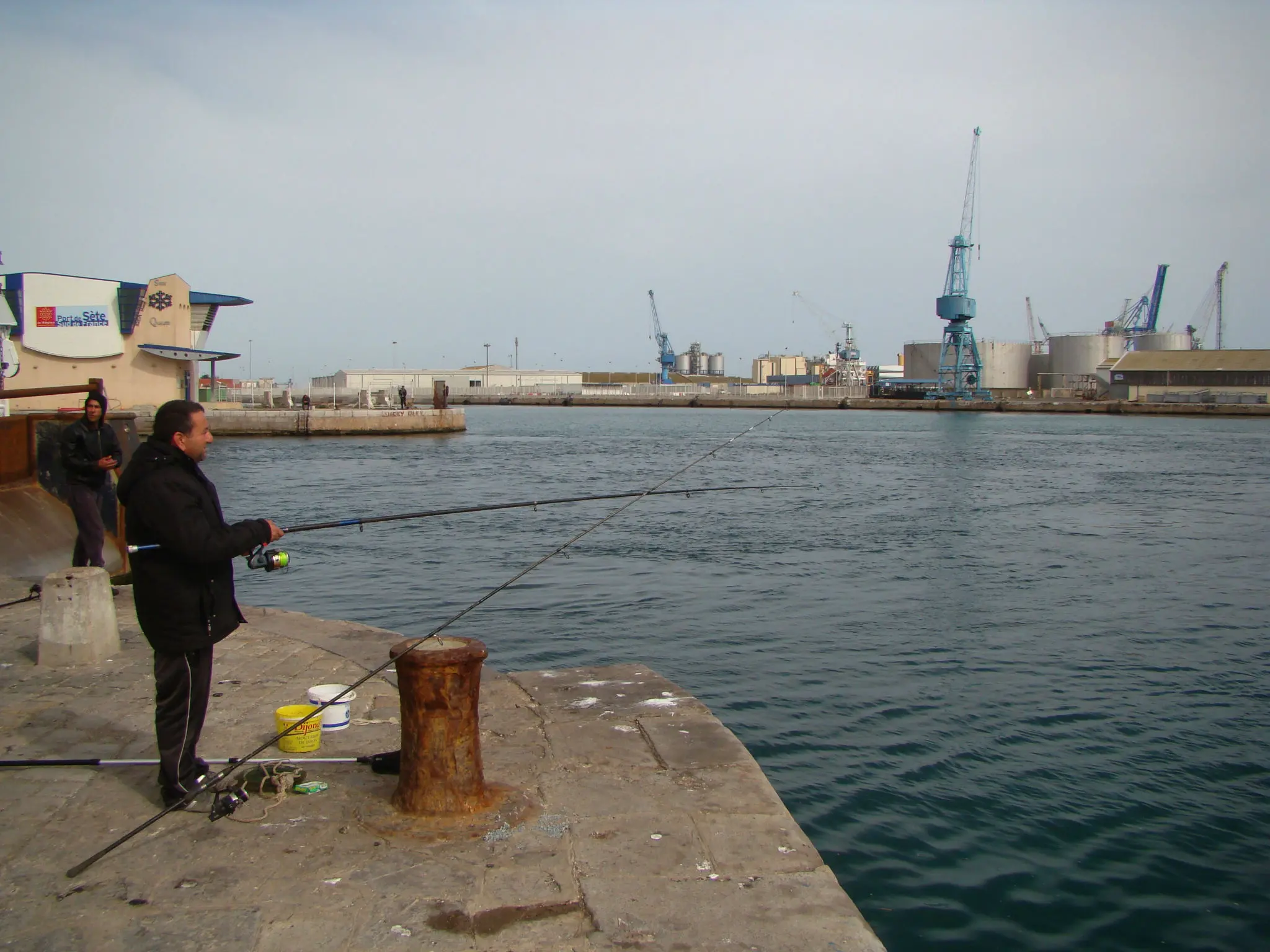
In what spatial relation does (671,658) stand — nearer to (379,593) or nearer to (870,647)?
(870,647)

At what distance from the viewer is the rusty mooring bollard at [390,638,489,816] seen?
4.23m

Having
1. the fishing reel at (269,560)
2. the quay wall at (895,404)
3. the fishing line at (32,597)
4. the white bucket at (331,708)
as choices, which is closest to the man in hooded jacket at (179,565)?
the fishing reel at (269,560)

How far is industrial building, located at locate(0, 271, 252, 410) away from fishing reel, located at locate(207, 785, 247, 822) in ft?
125

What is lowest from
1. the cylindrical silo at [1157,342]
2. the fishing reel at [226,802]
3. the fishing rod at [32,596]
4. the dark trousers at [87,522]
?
the fishing reel at [226,802]

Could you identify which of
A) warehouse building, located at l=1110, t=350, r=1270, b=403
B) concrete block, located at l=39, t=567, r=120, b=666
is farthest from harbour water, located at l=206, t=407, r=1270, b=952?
warehouse building, located at l=1110, t=350, r=1270, b=403

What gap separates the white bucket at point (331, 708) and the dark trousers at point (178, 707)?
1008mm

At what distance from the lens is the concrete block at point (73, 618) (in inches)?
253

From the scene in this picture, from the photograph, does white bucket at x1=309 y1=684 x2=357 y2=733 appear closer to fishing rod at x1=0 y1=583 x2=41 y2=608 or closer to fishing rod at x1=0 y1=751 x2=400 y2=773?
fishing rod at x1=0 y1=751 x2=400 y2=773

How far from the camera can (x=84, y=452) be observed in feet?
26.3

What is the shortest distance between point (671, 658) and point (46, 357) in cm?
3973

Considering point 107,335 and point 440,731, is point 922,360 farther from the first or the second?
point 440,731

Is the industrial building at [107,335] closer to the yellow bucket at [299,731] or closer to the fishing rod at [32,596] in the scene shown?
the fishing rod at [32,596]

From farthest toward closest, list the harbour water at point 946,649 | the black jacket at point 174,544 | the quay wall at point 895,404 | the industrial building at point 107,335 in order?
the quay wall at point 895,404
the industrial building at point 107,335
the harbour water at point 946,649
the black jacket at point 174,544

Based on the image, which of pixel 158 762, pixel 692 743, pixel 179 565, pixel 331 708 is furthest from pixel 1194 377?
pixel 179 565
